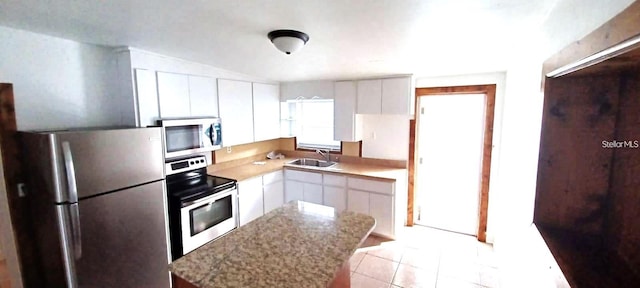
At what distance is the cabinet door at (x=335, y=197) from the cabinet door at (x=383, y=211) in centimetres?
36

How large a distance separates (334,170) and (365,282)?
139cm

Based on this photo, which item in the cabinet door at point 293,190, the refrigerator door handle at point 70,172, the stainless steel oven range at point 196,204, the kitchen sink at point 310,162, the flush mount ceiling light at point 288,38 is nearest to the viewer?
the refrigerator door handle at point 70,172

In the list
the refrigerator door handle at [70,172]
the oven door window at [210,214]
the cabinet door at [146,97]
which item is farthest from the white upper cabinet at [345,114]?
the refrigerator door handle at [70,172]

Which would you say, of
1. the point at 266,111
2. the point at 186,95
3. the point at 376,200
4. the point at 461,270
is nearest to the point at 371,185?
the point at 376,200

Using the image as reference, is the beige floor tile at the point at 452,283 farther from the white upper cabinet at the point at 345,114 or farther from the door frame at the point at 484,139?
the white upper cabinet at the point at 345,114

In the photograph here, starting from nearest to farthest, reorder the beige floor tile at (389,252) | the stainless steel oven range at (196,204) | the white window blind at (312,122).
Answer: the stainless steel oven range at (196,204) → the beige floor tile at (389,252) → the white window blind at (312,122)

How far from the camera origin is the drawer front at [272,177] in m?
3.45

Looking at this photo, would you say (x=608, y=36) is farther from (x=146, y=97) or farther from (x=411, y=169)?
(x=411, y=169)

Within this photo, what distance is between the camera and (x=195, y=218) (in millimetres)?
2512

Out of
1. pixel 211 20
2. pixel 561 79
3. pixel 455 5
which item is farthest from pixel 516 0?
pixel 211 20

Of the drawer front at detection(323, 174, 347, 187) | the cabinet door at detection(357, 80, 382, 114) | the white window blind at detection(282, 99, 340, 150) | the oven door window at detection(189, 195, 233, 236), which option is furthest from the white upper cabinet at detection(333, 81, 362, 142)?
the oven door window at detection(189, 195, 233, 236)

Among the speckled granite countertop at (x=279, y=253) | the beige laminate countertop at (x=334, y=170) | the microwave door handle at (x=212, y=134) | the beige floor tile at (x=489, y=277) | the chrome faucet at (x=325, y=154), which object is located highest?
the microwave door handle at (x=212, y=134)

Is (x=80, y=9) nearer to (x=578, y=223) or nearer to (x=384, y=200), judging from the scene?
(x=578, y=223)

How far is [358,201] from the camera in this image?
11.1 ft
